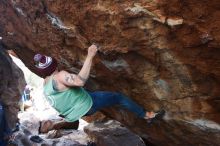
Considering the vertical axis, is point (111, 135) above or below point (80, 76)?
below

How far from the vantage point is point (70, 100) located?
603 cm

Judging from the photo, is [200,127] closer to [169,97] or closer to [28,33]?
[169,97]

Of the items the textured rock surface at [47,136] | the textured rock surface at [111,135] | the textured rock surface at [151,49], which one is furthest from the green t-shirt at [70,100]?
the textured rock surface at [47,136]

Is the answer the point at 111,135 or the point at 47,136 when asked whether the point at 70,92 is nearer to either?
the point at 111,135

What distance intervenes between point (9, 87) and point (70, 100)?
612 centimetres

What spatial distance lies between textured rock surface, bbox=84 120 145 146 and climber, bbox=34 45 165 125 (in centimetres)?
434

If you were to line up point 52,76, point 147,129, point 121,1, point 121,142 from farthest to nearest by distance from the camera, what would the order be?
1. point 121,142
2. point 147,129
3. point 52,76
4. point 121,1

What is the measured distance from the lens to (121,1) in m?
5.55

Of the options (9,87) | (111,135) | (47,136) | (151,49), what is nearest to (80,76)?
(151,49)

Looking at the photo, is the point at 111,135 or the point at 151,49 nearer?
the point at 151,49

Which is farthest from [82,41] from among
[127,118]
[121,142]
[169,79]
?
[121,142]

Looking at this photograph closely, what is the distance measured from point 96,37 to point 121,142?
521 centimetres

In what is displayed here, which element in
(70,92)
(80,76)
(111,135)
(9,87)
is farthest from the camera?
(9,87)

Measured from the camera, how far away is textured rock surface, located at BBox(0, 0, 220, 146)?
17.3 feet
